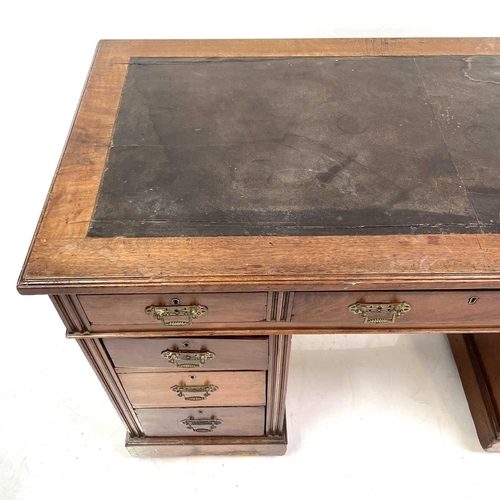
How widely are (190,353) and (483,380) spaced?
3.09 ft

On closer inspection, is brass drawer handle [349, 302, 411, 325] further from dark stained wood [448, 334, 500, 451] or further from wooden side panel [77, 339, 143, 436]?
dark stained wood [448, 334, 500, 451]

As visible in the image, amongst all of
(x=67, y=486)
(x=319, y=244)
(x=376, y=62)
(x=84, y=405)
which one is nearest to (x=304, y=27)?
(x=376, y=62)

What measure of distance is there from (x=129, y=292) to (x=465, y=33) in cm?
123

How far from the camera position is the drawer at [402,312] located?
2.86ft

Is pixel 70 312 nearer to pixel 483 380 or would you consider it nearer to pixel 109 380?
pixel 109 380

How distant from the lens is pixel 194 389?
3.72 feet

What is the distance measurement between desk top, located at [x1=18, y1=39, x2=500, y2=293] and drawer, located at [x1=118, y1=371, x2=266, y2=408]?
1.24 feet

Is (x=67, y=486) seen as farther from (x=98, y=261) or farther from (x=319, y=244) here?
(x=319, y=244)

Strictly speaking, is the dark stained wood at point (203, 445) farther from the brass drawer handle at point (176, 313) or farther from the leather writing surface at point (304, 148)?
the leather writing surface at point (304, 148)

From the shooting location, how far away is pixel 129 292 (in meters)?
0.82

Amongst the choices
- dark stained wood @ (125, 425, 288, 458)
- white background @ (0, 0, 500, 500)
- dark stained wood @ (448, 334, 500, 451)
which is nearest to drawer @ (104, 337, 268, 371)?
dark stained wood @ (125, 425, 288, 458)

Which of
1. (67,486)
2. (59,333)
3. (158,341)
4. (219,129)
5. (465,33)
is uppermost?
(465,33)

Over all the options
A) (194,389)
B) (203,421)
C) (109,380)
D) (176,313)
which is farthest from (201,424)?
(176,313)

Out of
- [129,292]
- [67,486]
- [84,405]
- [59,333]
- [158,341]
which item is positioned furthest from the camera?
[59,333]
